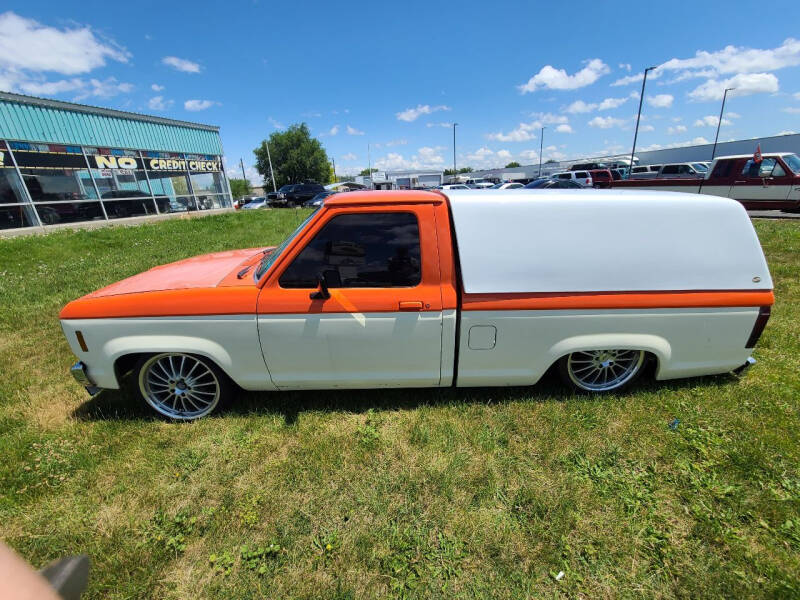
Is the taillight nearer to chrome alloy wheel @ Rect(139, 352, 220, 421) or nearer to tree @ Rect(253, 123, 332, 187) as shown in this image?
chrome alloy wheel @ Rect(139, 352, 220, 421)

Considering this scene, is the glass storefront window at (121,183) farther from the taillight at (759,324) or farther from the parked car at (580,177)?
the parked car at (580,177)

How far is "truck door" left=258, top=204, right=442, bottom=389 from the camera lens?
8.50 ft

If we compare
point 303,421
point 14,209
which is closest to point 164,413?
point 303,421

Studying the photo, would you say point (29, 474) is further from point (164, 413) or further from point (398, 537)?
point (398, 537)

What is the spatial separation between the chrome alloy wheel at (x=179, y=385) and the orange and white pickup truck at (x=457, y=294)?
11 cm

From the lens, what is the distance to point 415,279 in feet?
8.55

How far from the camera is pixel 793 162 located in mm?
10609

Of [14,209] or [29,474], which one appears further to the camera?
[14,209]

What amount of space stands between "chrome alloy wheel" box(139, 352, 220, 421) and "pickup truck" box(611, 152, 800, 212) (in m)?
15.5

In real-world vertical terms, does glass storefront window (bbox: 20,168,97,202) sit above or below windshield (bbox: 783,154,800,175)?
above

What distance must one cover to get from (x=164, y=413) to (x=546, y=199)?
142 inches

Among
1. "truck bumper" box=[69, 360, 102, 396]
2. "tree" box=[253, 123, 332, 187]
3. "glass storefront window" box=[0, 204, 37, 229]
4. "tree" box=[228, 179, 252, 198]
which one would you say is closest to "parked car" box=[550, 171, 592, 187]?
"truck bumper" box=[69, 360, 102, 396]

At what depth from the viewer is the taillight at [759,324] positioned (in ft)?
8.79

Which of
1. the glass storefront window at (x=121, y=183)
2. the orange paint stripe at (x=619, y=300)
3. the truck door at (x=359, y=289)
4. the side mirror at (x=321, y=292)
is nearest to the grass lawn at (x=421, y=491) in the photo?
the truck door at (x=359, y=289)
